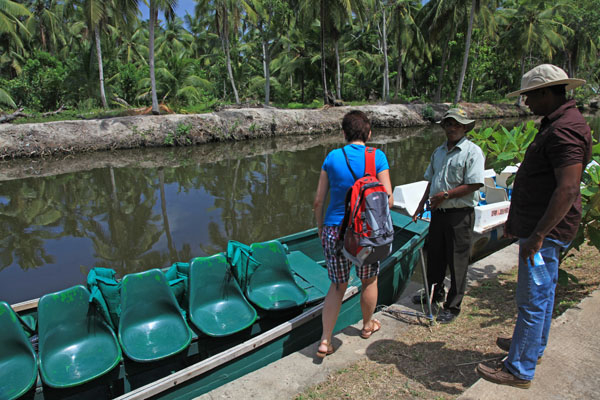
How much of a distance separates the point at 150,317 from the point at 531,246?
9.82 ft

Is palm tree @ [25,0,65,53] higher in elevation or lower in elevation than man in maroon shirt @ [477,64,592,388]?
higher

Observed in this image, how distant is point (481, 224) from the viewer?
539 cm

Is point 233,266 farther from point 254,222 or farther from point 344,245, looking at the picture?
point 254,222

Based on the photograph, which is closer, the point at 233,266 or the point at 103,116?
the point at 233,266

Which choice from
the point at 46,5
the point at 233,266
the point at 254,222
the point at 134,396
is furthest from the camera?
the point at 46,5

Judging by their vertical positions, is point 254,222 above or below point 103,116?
below

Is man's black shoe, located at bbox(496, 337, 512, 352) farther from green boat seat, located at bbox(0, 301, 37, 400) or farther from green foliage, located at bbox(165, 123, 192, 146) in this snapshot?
green foliage, located at bbox(165, 123, 192, 146)

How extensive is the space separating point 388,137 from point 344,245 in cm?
1968

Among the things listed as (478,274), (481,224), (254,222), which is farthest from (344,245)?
(254,222)

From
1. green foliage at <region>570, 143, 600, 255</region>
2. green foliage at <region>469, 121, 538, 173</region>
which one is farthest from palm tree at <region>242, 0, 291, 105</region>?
green foliage at <region>570, 143, 600, 255</region>

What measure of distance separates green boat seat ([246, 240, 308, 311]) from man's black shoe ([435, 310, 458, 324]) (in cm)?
122

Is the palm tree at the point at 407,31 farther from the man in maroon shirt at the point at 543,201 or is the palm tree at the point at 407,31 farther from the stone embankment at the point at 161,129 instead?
the man in maroon shirt at the point at 543,201

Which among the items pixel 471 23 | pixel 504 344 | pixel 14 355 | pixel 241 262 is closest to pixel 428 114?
pixel 471 23

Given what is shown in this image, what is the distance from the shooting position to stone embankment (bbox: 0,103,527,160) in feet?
49.8
